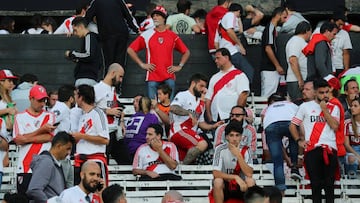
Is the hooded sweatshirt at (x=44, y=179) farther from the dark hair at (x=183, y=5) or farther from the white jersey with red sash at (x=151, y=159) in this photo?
the dark hair at (x=183, y=5)

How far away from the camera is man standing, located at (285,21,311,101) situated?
22906 mm

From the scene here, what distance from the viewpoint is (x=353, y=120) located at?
69.3 ft

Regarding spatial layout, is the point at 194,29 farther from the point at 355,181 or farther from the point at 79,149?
the point at 79,149

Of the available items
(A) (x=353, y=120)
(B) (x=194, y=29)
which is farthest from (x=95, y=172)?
(B) (x=194, y=29)

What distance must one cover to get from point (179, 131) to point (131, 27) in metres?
3.18

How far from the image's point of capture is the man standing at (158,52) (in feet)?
74.4

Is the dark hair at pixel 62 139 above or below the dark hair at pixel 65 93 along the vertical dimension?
below

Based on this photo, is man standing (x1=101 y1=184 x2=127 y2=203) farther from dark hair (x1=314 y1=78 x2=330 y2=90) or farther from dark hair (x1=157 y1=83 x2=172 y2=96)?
dark hair (x1=157 y1=83 x2=172 y2=96)

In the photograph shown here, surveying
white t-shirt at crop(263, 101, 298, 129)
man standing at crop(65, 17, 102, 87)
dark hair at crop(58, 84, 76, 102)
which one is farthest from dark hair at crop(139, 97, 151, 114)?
white t-shirt at crop(263, 101, 298, 129)

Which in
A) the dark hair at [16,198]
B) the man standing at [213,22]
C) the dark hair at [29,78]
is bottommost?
the dark hair at [16,198]

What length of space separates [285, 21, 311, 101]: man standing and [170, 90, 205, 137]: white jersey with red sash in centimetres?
183

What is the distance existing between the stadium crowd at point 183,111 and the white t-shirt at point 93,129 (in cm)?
1

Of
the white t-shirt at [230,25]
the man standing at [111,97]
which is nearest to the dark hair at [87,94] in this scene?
the man standing at [111,97]

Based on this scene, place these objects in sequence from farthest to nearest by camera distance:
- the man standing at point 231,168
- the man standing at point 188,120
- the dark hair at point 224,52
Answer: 1. the dark hair at point 224,52
2. the man standing at point 188,120
3. the man standing at point 231,168
